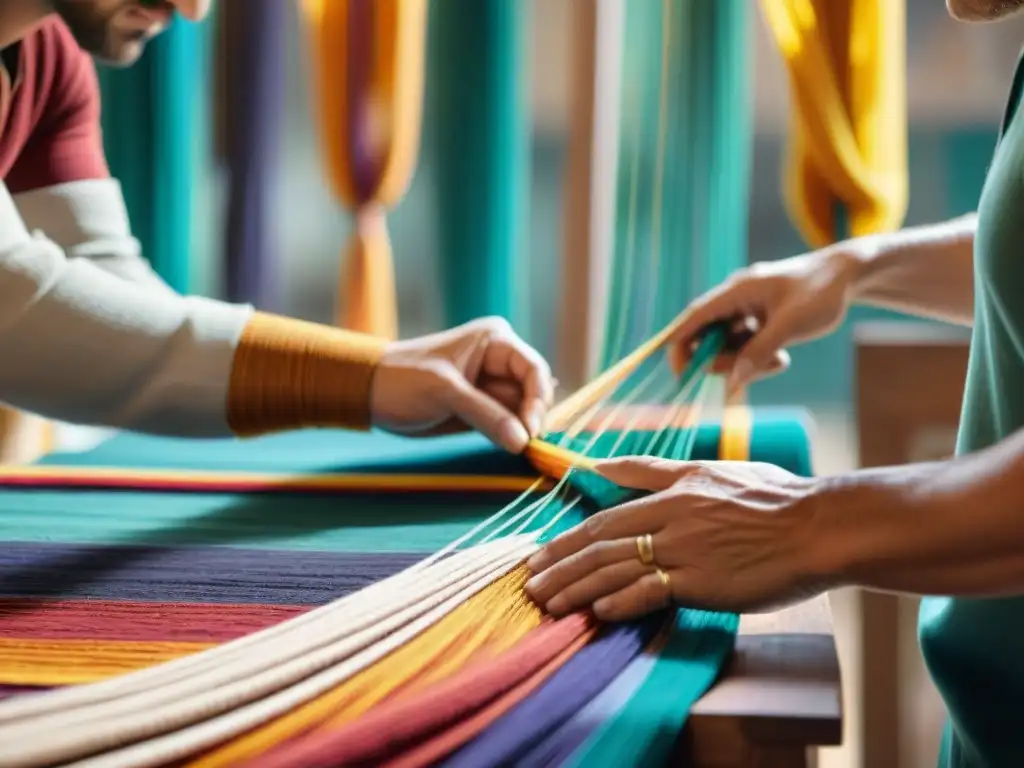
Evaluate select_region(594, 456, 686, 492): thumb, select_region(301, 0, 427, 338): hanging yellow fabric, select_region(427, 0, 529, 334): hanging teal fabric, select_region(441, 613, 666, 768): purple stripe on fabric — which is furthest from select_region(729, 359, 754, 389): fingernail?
select_region(301, 0, 427, 338): hanging yellow fabric

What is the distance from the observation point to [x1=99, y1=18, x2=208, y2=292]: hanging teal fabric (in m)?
1.95

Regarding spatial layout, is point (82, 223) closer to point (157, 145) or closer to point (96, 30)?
point (96, 30)

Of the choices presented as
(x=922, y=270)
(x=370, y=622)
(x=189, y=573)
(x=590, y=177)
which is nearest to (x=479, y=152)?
(x=590, y=177)

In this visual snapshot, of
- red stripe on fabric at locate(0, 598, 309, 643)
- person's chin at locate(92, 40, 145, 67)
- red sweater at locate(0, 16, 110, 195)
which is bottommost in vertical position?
red stripe on fabric at locate(0, 598, 309, 643)

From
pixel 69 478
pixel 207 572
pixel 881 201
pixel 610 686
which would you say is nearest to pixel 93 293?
pixel 69 478

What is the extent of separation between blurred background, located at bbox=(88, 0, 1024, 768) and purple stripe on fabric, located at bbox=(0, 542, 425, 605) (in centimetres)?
113

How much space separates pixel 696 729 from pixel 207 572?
1.16 ft

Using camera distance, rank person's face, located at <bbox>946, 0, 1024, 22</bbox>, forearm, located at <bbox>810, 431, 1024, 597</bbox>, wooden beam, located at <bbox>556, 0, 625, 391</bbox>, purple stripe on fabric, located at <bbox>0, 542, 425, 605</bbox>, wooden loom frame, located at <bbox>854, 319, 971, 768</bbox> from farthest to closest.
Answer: wooden beam, located at <bbox>556, 0, 625, 391</bbox> → wooden loom frame, located at <bbox>854, 319, 971, 768</bbox> → person's face, located at <bbox>946, 0, 1024, 22</bbox> → purple stripe on fabric, located at <bbox>0, 542, 425, 605</bbox> → forearm, located at <bbox>810, 431, 1024, 597</bbox>

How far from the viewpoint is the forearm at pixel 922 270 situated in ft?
3.63

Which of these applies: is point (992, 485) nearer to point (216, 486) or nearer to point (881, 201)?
point (216, 486)

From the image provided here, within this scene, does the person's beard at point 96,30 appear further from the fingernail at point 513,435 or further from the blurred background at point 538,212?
the blurred background at point 538,212

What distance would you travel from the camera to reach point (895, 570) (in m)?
0.62

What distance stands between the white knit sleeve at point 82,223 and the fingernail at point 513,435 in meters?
0.41

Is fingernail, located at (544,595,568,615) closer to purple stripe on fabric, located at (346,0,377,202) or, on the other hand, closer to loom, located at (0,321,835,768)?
loom, located at (0,321,835,768)
